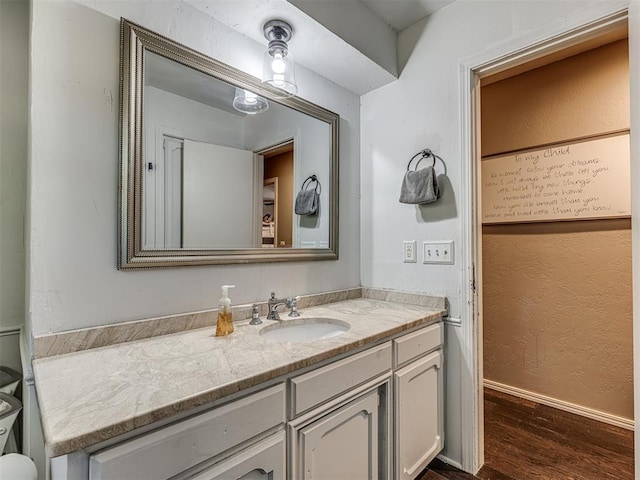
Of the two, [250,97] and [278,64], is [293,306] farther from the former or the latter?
[278,64]

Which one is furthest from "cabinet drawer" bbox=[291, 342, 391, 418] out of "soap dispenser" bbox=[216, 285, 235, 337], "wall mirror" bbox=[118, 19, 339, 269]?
"wall mirror" bbox=[118, 19, 339, 269]

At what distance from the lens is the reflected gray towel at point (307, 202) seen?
5.59 ft

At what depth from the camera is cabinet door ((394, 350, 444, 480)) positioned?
1293mm

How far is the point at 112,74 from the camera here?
1095 mm

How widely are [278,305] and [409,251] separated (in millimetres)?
774

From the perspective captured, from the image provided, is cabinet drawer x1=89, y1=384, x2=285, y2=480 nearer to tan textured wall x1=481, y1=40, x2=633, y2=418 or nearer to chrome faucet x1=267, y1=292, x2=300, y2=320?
chrome faucet x1=267, y1=292, x2=300, y2=320

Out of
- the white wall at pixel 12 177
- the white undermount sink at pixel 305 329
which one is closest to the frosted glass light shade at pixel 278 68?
the white wall at pixel 12 177

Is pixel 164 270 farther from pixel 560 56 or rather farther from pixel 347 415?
pixel 560 56

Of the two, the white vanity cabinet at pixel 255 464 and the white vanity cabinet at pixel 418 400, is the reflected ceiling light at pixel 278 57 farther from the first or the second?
the white vanity cabinet at pixel 255 464

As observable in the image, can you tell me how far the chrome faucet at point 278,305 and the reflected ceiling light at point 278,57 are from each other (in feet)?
3.28

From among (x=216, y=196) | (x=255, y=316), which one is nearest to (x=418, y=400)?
(x=255, y=316)

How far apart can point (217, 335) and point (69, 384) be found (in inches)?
18.0

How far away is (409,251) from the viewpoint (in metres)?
1.76

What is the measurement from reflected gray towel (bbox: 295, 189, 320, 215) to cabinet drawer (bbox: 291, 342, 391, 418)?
81 centimetres
